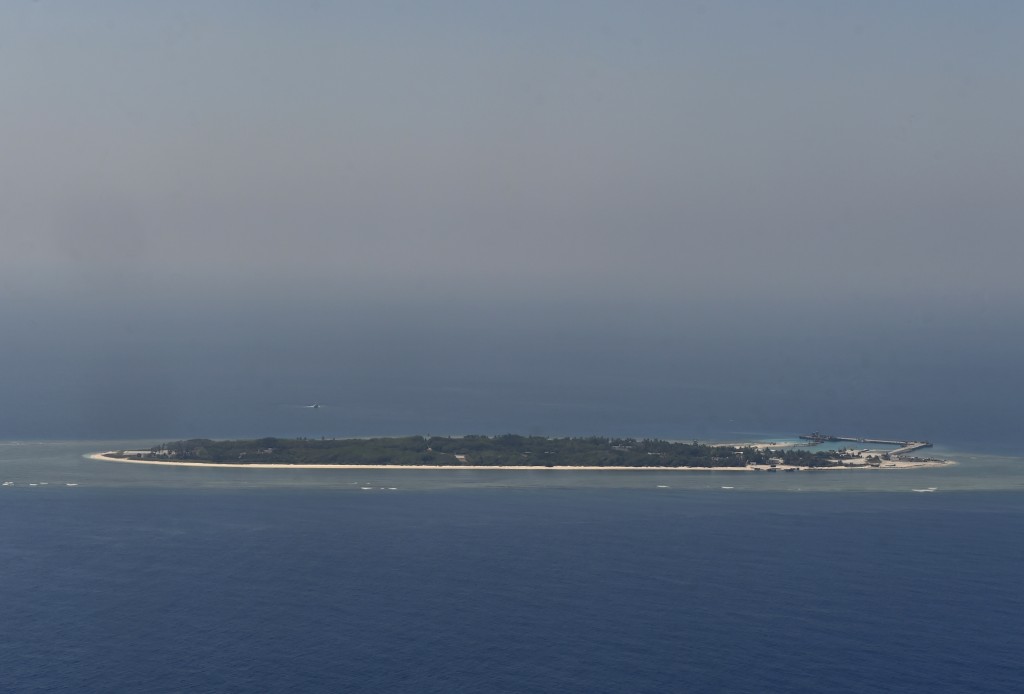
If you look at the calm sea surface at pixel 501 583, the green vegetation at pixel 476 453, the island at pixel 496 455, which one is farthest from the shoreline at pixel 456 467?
the calm sea surface at pixel 501 583

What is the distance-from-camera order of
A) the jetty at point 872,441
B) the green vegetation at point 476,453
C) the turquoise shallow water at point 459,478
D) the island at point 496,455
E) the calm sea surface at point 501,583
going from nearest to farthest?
1. the calm sea surface at point 501,583
2. the turquoise shallow water at point 459,478
3. the island at point 496,455
4. the green vegetation at point 476,453
5. the jetty at point 872,441

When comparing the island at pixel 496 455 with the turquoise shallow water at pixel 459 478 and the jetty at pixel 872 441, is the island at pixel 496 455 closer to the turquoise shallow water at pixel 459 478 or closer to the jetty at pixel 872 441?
the turquoise shallow water at pixel 459 478

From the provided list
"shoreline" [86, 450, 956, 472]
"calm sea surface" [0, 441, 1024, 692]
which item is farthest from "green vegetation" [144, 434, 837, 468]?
"calm sea surface" [0, 441, 1024, 692]

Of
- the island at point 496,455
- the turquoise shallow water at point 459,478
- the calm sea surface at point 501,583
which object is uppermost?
the island at point 496,455

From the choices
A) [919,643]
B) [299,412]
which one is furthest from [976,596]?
[299,412]

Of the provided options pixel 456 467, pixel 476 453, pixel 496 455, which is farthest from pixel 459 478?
pixel 476 453

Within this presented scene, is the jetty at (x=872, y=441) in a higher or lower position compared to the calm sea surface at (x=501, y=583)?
higher
